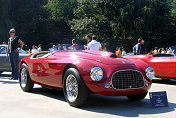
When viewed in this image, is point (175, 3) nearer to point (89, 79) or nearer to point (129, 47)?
point (129, 47)

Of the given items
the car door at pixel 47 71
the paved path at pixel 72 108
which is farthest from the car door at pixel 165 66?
the car door at pixel 47 71

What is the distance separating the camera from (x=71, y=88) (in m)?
5.69

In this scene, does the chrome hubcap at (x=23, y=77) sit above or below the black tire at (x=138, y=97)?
above

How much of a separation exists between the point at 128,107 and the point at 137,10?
31344mm

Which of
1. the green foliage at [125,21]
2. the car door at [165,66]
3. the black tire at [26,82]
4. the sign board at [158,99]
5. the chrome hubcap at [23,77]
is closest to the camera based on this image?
the sign board at [158,99]

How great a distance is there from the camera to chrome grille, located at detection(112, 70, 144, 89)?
5.36 metres

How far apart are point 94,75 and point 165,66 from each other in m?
4.96

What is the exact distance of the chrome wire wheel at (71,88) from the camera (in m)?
5.60

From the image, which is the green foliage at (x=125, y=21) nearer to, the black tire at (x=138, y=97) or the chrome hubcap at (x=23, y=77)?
the chrome hubcap at (x=23, y=77)

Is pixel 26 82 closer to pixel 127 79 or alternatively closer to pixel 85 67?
pixel 85 67

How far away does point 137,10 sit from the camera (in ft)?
117

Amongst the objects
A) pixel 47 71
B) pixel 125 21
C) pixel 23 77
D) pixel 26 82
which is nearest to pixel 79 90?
pixel 47 71

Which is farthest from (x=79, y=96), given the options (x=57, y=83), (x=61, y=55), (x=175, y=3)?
(x=175, y=3)

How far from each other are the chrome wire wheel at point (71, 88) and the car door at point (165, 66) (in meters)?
4.78
